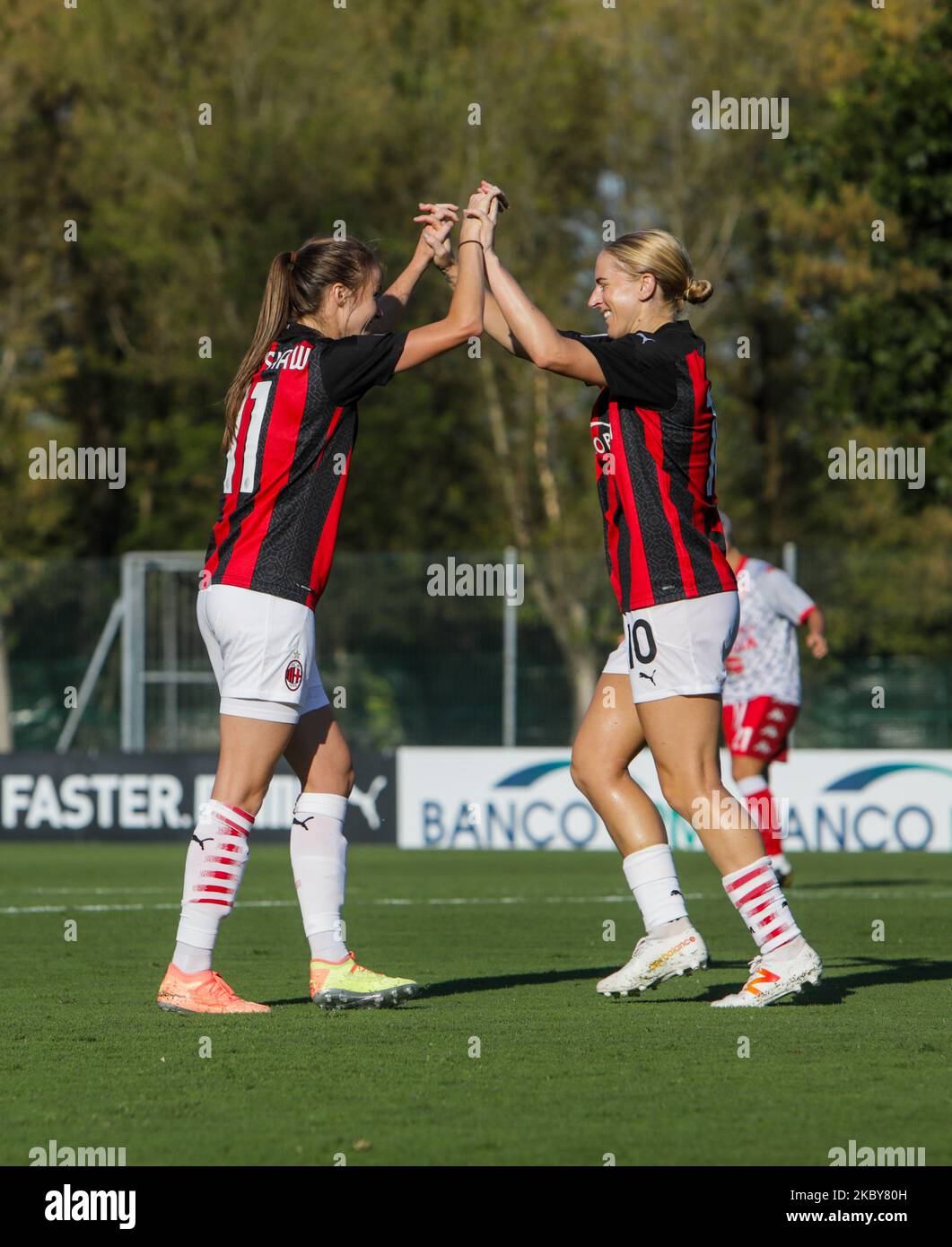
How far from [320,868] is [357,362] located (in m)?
1.61

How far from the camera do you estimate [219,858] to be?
6078mm

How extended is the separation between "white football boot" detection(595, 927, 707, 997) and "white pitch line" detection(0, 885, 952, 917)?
14.9ft

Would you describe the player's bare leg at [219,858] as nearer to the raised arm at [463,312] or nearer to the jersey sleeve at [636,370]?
the raised arm at [463,312]

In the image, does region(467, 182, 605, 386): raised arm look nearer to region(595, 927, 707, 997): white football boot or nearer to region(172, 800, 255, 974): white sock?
region(172, 800, 255, 974): white sock

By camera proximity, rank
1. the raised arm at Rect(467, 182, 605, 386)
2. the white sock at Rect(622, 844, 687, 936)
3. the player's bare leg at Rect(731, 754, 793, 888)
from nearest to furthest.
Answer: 1. the raised arm at Rect(467, 182, 605, 386)
2. the white sock at Rect(622, 844, 687, 936)
3. the player's bare leg at Rect(731, 754, 793, 888)

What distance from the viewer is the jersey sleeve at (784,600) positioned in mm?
12297

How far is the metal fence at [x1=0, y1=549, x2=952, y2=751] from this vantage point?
2136 centimetres

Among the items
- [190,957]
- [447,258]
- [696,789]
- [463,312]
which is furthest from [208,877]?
[447,258]

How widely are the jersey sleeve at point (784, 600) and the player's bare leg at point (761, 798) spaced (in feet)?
3.08

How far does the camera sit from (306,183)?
3531 centimetres

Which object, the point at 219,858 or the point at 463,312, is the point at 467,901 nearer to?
the point at 219,858

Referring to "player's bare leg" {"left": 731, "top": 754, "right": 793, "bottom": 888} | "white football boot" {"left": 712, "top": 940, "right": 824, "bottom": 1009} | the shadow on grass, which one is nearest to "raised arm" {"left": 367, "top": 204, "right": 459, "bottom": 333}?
the shadow on grass
